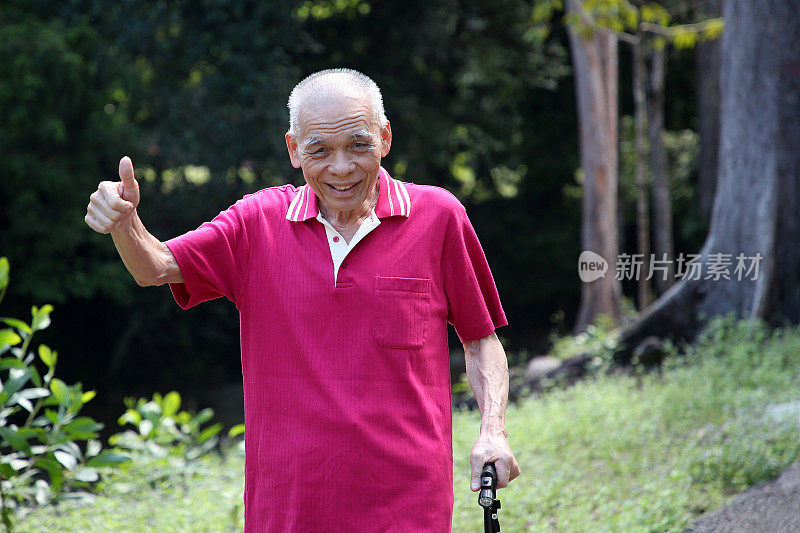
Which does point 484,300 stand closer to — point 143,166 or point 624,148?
point 143,166

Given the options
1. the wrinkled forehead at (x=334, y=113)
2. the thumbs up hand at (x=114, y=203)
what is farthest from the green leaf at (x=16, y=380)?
the wrinkled forehead at (x=334, y=113)

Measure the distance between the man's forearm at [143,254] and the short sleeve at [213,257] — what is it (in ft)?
0.08

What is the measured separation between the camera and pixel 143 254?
1.99 m

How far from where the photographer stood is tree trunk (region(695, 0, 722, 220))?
12.2 metres

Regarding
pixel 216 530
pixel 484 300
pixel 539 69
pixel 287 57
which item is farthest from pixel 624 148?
pixel 484 300

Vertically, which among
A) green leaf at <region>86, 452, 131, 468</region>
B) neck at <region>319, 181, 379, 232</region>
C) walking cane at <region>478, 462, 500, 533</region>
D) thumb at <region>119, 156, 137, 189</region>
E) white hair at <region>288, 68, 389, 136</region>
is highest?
white hair at <region>288, 68, 389, 136</region>

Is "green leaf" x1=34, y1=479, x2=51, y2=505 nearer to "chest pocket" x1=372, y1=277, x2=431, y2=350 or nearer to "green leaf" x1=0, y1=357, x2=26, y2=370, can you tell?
"green leaf" x1=0, y1=357, x2=26, y2=370

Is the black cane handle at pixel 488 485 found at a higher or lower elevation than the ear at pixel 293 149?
lower

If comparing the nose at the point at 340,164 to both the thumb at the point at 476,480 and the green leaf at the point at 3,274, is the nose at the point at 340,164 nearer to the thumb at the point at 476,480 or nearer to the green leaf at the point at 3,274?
the thumb at the point at 476,480

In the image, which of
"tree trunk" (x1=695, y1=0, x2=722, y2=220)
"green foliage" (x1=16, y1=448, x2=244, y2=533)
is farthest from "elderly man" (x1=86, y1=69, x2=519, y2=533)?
"tree trunk" (x1=695, y1=0, x2=722, y2=220)

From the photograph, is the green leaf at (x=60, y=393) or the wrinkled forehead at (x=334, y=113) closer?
the wrinkled forehead at (x=334, y=113)

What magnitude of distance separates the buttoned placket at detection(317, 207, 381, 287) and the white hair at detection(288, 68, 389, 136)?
0.23 meters

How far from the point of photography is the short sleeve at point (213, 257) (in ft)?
6.83

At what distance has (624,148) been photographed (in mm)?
14805
